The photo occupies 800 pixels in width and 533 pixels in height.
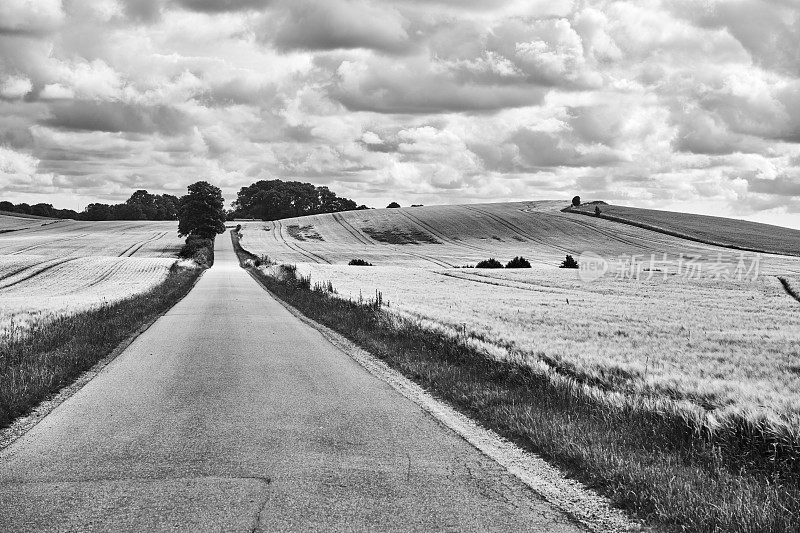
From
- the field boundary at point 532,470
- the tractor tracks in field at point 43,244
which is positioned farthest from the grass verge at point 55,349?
the tractor tracks in field at point 43,244

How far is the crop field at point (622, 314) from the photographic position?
11156 millimetres

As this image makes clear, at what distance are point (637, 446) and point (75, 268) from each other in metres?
57.2

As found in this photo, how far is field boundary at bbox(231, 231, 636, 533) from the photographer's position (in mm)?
5211

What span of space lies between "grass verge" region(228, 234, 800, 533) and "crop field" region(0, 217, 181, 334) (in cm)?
1177

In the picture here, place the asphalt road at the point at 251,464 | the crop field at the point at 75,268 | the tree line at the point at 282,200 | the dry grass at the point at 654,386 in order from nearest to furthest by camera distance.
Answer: the asphalt road at the point at 251,464 → the dry grass at the point at 654,386 → the crop field at the point at 75,268 → the tree line at the point at 282,200

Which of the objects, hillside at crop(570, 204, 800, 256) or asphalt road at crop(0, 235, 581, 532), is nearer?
asphalt road at crop(0, 235, 581, 532)

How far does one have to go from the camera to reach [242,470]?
19.7 ft

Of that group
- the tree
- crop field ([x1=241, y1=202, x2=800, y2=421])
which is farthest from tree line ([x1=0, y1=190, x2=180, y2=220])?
crop field ([x1=241, y1=202, x2=800, y2=421])

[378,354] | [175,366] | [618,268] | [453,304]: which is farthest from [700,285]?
[175,366]

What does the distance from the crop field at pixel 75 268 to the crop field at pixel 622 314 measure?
10.9 metres

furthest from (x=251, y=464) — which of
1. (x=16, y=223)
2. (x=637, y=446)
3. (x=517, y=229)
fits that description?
(x=16, y=223)

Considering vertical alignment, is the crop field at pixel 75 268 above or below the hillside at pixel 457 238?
below

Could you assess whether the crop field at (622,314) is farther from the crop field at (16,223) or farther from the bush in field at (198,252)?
the crop field at (16,223)

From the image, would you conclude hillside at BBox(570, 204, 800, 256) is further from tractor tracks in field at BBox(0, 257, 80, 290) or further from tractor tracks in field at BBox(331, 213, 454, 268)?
tractor tracks in field at BBox(0, 257, 80, 290)
